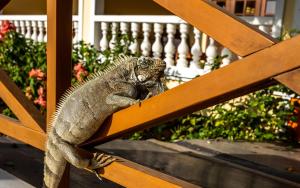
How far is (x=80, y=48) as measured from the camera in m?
5.66

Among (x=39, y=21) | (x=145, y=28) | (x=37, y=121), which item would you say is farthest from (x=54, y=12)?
(x=39, y=21)

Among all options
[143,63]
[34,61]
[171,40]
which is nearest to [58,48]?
[143,63]

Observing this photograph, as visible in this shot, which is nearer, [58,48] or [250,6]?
[58,48]

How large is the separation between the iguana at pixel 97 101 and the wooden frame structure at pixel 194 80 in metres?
0.06

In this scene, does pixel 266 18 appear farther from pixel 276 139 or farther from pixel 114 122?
pixel 114 122

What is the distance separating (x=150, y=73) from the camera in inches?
70.5

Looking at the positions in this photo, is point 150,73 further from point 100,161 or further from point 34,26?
point 34,26

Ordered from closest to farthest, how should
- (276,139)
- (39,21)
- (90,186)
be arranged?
(90,186) < (276,139) < (39,21)

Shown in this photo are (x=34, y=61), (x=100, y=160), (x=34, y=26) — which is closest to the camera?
(x=100, y=160)

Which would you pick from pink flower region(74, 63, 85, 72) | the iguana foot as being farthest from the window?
the iguana foot

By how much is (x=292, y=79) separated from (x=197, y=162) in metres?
2.32

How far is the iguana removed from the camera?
179 cm

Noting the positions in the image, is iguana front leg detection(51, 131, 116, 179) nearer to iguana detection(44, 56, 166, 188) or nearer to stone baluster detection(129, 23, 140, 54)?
iguana detection(44, 56, 166, 188)

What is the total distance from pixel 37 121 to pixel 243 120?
9.67ft
